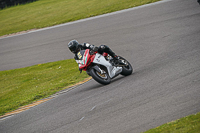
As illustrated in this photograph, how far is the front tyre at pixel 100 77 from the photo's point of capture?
9047 mm

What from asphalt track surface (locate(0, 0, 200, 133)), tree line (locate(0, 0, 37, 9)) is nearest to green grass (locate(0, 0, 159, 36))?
tree line (locate(0, 0, 37, 9))

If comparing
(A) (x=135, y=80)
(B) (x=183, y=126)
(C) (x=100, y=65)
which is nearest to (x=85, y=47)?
(C) (x=100, y=65)

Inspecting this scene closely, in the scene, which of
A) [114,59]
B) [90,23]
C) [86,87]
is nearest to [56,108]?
[86,87]

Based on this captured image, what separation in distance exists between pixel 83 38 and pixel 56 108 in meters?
9.70

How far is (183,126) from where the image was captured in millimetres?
4770

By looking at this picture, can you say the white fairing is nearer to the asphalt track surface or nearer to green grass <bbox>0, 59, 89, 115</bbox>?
the asphalt track surface

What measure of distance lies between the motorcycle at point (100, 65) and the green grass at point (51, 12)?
12.7 m

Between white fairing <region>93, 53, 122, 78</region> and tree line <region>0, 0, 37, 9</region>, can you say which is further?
tree line <region>0, 0, 37, 9</region>

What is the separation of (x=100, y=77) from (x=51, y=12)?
21888 millimetres

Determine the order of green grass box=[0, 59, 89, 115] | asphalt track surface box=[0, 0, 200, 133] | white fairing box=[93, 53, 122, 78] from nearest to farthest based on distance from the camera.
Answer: asphalt track surface box=[0, 0, 200, 133] < white fairing box=[93, 53, 122, 78] < green grass box=[0, 59, 89, 115]

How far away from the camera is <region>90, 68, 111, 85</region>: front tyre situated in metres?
9.05

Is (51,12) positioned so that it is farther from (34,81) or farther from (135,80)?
(135,80)

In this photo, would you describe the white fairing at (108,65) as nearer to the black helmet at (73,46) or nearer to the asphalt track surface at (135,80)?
the asphalt track surface at (135,80)

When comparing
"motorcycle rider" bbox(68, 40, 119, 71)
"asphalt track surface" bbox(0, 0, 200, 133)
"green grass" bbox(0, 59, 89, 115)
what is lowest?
"green grass" bbox(0, 59, 89, 115)
